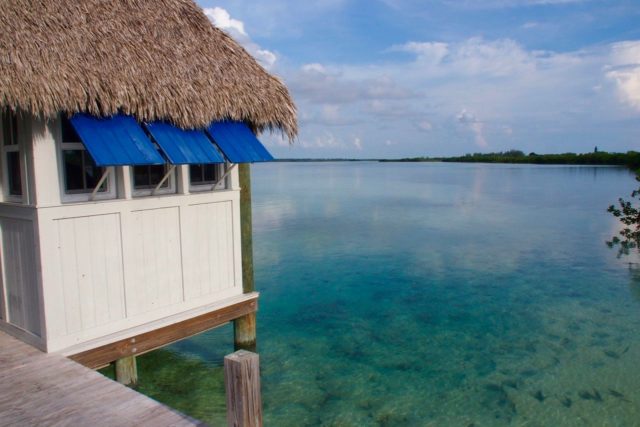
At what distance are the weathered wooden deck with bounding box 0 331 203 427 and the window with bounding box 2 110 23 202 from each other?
1.68 m

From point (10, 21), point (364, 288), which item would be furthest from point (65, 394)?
point (364, 288)

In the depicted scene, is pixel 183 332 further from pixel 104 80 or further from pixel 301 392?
pixel 104 80

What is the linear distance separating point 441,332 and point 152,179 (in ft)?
21.3

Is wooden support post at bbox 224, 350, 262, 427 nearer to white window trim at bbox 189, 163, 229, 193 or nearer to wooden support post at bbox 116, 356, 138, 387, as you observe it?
wooden support post at bbox 116, 356, 138, 387

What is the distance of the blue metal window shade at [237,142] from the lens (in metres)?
5.57

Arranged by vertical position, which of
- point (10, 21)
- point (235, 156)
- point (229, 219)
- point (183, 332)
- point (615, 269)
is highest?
point (10, 21)

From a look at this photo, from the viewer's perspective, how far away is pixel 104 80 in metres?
4.69

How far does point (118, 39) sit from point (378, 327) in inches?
279

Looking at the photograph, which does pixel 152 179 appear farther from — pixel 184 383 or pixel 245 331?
pixel 184 383

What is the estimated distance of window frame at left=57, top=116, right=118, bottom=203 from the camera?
4.54 meters

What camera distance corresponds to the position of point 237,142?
18.8 ft

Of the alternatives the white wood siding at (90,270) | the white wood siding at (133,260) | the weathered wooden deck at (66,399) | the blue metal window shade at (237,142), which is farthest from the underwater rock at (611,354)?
the white wood siding at (90,270)

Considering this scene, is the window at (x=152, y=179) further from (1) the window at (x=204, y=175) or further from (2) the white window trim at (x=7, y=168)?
(2) the white window trim at (x=7, y=168)

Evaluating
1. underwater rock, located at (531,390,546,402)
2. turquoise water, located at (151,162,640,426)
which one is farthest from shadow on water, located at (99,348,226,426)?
underwater rock, located at (531,390,546,402)
